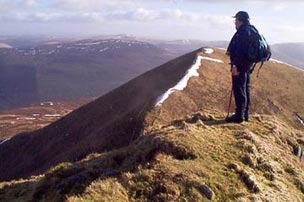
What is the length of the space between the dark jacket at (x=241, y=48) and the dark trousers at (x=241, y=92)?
36 centimetres

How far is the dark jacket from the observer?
669 inches

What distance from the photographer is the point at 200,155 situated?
13.8 m

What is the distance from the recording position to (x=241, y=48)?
56.0 ft

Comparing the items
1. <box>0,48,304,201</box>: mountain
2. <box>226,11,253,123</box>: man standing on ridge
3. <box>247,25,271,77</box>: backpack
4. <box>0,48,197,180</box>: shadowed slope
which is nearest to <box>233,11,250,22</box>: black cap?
<box>226,11,253,123</box>: man standing on ridge

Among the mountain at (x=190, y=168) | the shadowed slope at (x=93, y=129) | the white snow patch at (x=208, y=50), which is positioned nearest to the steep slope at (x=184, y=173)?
the mountain at (x=190, y=168)

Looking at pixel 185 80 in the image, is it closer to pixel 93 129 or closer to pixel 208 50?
pixel 93 129

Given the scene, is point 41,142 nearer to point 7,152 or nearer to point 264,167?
point 7,152

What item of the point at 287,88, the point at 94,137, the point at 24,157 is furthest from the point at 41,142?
the point at 287,88

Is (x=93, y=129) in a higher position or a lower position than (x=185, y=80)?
lower

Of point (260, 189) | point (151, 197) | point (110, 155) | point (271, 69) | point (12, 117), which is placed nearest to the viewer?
point (151, 197)

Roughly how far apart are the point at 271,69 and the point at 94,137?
43.0 metres

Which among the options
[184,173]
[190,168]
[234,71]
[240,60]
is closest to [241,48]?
[240,60]

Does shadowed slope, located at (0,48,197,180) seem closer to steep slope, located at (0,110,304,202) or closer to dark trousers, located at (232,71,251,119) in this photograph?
dark trousers, located at (232,71,251,119)

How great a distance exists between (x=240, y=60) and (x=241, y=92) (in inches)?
58.0
